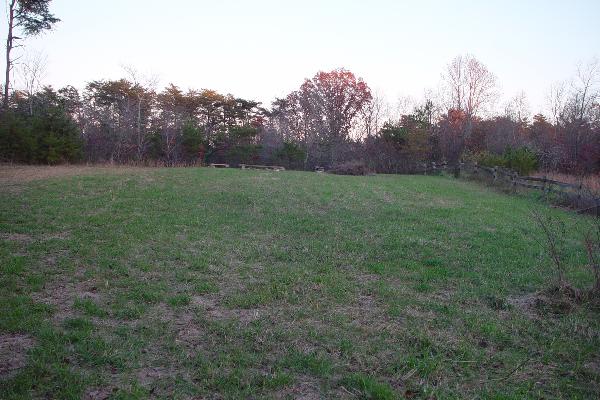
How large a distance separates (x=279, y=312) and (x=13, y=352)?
241cm

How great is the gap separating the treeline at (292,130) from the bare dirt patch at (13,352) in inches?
836

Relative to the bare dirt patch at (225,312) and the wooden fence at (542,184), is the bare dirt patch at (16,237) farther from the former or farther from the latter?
the wooden fence at (542,184)

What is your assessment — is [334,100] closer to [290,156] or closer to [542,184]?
[290,156]

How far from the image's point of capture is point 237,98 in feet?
131

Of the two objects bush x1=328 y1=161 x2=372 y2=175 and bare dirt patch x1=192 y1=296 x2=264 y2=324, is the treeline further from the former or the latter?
bare dirt patch x1=192 y1=296 x2=264 y2=324

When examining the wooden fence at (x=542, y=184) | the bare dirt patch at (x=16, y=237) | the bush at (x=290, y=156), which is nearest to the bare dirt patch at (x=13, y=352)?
the bare dirt patch at (x=16, y=237)

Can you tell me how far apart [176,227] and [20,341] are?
4.91 m

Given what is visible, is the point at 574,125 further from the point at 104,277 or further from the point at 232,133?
the point at 104,277

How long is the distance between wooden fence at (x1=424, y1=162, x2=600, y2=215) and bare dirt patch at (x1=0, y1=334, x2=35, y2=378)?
877 centimetres

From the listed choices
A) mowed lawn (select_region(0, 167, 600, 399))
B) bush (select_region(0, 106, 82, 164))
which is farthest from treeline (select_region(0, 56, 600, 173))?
mowed lawn (select_region(0, 167, 600, 399))

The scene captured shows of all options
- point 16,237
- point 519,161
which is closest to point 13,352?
point 16,237

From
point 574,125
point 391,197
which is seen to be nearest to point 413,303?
point 391,197

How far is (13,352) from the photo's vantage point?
11.1 feet

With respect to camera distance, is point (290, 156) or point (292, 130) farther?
point (292, 130)
